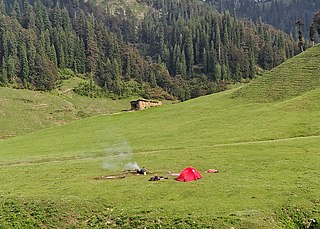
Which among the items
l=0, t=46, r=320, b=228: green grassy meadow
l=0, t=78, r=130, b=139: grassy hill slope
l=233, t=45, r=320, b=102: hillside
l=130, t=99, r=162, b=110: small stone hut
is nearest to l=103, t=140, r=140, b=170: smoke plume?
l=0, t=46, r=320, b=228: green grassy meadow

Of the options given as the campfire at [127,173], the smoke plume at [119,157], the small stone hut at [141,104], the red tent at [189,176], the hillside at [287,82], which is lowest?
the smoke plume at [119,157]

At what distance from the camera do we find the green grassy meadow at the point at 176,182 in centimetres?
2239

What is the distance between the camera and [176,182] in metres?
29.2

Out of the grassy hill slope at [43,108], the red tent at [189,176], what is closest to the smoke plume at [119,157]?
the red tent at [189,176]

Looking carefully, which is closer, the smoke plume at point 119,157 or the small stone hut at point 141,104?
the smoke plume at point 119,157

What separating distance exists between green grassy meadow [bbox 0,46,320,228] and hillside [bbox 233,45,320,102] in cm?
945

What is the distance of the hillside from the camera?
85688 millimetres

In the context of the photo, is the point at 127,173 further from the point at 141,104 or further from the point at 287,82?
the point at 141,104

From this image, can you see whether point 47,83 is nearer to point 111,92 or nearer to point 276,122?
point 111,92

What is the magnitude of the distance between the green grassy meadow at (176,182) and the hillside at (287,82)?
31.0ft

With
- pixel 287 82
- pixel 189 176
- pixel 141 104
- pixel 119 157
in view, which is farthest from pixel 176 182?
pixel 141 104

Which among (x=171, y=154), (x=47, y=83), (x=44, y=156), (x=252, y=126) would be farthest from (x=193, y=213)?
(x=47, y=83)

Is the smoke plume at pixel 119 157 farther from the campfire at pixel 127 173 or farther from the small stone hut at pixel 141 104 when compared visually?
the small stone hut at pixel 141 104

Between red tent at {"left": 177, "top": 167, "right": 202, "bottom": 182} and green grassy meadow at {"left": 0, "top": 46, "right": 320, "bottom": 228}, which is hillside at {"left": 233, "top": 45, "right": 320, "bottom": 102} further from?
red tent at {"left": 177, "top": 167, "right": 202, "bottom": 182}
